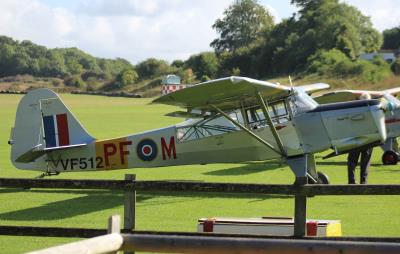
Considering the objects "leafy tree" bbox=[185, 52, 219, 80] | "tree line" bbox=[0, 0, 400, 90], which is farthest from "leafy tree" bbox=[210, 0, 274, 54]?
"leafy tree" bbox=[185, 52, 219, 80]

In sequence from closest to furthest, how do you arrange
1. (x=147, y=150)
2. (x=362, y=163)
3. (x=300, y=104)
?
1. (x=300, y=104)
2. (x=362, y=163)
3. (x=147, y=150)

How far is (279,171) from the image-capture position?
1847 cm

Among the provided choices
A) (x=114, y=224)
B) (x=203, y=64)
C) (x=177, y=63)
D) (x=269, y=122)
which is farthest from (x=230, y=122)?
(x=177, y=63)

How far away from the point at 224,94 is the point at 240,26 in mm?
128567

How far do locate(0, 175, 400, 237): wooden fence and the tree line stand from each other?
56951mm

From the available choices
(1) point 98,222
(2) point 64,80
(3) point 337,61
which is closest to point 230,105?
(1) point 98,222

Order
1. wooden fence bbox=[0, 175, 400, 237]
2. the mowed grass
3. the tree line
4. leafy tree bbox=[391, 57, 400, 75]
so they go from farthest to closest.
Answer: the tree line
leafy tree bbox=[391, 57, 400, 75]
the mowed grass
wooden fence bbox=[0, 175, 400, 237]

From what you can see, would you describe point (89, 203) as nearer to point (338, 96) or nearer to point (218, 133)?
point (218, 133)

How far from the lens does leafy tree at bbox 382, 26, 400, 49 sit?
133 m

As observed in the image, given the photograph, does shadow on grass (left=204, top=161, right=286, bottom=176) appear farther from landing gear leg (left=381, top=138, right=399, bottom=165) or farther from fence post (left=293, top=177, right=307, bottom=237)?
fence post (left=293, top=177, right=307, bottom=237)

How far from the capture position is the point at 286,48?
315 ft

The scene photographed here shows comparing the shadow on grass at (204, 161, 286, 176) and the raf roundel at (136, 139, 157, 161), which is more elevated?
the raf roundel at (136, 139, 157, 161)

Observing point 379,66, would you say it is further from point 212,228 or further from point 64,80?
point 64,80

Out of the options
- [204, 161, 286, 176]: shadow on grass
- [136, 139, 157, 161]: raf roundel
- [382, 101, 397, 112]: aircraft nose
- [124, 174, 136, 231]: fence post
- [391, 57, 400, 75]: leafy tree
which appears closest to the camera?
[124, 174, 136, 231]: fence post
